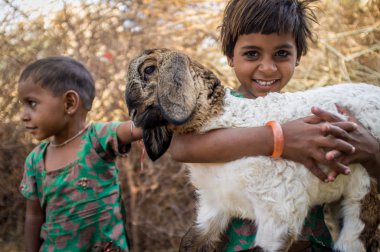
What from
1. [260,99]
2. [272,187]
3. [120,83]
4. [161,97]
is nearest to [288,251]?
[272,187]

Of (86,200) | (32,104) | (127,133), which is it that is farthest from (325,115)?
(32,104)

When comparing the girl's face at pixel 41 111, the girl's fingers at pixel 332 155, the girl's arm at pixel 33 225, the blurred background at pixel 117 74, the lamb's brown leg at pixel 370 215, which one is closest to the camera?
the girl's fingers at pixel 332 155

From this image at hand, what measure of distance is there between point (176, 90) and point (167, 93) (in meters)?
0.04

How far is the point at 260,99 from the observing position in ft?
5.97

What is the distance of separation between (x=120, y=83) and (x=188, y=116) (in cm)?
264

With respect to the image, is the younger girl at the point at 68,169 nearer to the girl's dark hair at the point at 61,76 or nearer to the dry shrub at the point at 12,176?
the girl's dark hair at the point at 61,76

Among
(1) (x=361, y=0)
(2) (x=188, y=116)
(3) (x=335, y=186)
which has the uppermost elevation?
(1) (x=361, y=0)

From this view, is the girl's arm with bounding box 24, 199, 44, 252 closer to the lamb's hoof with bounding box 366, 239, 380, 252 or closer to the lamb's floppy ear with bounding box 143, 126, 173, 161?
the lamb's floppy ear with bounding box 143, 126, 173, 161

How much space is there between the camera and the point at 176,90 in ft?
5.41

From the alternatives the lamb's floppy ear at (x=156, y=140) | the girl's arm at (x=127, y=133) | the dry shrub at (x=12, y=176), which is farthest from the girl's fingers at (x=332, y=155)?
the dry shrub at (x=12, y=176)

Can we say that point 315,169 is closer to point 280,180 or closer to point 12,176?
point 280,180

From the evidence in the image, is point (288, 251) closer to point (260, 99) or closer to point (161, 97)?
point (260, 99)

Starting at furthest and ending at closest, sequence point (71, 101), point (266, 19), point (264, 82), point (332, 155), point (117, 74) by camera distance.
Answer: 1. point (117, 74)
2. point (71, 101)
3. point (264, 82)
4. point (266, 19)
5. point (332, 155)

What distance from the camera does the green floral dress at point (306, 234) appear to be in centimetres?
181
